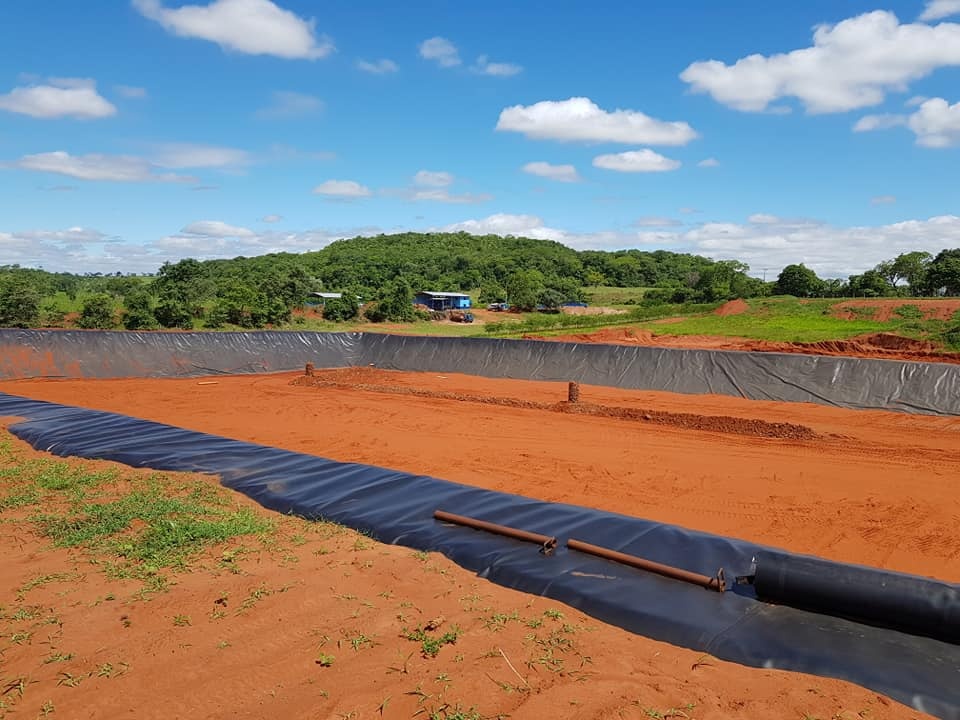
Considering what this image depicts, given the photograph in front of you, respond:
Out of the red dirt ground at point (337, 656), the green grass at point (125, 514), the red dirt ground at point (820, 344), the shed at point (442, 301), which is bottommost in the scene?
the red dirt ground at point (337, 656)

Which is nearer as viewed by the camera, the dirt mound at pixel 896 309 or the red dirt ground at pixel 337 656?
the red dirt ground at pixel 337 656

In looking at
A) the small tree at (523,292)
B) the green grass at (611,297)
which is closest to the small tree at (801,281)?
the green grass at (611,297)

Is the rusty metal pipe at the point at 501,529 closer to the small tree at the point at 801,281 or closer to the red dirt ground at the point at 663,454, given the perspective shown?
the red dirt ground at the point at 663,454

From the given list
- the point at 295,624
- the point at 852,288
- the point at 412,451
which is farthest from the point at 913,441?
the point at 852,288

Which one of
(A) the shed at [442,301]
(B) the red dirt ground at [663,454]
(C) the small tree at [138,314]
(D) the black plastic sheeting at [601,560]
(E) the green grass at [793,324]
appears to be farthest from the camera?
(A) the shed at [442,301]

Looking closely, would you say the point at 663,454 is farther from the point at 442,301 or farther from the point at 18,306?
the point at 442,301

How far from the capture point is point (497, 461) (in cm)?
870

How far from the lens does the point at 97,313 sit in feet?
95.6

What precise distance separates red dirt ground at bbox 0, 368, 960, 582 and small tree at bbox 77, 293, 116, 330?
47.8 ft

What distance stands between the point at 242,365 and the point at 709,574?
18.1 meters

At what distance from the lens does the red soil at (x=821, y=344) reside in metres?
20.1

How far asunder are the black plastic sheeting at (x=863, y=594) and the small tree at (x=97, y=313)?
31470 mm

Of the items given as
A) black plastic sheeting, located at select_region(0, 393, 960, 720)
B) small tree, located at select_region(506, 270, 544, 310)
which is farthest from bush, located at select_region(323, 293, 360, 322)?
black plastic sheeting, located at select_region(0, 393, 960, 720)

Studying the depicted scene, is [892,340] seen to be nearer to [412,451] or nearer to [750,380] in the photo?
[750,380]
